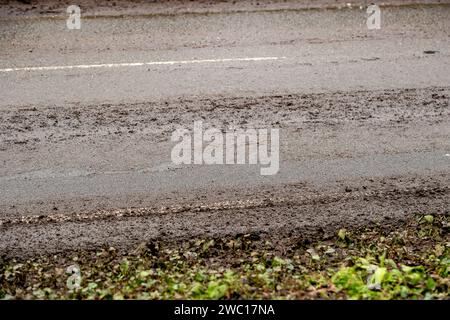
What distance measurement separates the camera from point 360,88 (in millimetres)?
9453

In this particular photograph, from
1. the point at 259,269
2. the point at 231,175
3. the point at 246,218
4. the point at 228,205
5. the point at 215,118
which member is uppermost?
the point at 215,118

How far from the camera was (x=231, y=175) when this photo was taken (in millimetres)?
7547

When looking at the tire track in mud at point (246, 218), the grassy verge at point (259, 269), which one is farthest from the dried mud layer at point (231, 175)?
the grassy verge at point (259, 269)

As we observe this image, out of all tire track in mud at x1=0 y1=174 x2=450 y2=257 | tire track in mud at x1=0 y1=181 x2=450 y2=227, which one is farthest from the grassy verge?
tire track in mud at x1=0 y1=181 x2=450 y2=227

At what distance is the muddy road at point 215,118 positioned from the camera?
6.87m

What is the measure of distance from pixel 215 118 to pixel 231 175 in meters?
1.30

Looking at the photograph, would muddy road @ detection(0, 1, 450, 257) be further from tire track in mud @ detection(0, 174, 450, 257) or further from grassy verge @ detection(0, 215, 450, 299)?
grassy verge @ detection(0, 215, 450, 299)

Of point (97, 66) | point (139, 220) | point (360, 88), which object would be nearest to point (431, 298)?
point (139, 220)

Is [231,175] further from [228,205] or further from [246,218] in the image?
[246,218]

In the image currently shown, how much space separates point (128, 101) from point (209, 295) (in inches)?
174

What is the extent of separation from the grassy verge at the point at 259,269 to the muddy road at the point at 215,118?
22cm

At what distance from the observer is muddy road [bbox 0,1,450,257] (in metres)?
6.87

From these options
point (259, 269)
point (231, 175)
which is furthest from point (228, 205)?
point (259, 269)

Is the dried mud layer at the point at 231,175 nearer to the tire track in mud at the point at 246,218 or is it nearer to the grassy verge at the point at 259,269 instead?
the tire track in mud at the point at 246,218
